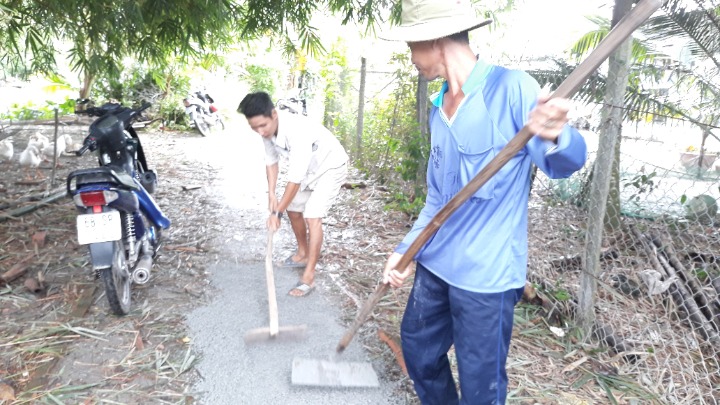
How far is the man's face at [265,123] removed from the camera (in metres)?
3.51

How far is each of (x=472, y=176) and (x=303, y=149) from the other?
1941 millimetres

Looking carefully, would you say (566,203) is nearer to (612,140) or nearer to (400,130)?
(612,140)

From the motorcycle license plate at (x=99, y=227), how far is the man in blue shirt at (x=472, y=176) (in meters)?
2.14

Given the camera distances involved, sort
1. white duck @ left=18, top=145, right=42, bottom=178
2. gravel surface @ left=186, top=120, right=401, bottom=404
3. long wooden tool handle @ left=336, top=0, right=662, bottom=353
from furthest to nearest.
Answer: white duck @ left=18, top=145, right=42, bottom=178 < gravel surface @ left=186, top=120, right=401, bottom=404 < long wooden tool handle @ left=336, top=0, right=662, bottom=353

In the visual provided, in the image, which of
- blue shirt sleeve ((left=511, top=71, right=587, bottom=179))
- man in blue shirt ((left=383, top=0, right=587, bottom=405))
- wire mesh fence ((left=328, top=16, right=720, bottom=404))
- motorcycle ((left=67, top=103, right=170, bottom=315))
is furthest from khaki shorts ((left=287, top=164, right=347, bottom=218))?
blue shirt sleeve ((left=511, top=71, right=587, bottom=179))

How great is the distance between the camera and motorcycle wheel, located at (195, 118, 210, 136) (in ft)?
37.5

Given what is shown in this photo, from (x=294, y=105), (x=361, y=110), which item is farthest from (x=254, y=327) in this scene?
(x=294, y=105)

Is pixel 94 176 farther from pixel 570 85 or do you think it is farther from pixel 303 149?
pixel 570 85

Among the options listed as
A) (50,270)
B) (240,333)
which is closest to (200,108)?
(50,270)

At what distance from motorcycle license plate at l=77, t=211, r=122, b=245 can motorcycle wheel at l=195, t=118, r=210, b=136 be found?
8700 millimetres

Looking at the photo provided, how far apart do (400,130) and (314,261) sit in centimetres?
310

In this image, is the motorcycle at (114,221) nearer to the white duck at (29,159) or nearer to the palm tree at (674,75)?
the palm tree at (674,75)

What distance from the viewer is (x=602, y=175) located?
2.90 m

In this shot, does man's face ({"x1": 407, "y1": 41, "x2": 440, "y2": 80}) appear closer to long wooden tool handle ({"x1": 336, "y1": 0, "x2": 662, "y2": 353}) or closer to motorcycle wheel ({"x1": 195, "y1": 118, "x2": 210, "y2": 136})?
long wooden tool handle ({"x1": 336, "y1": 0, "x2": 662, "y2": 353})
